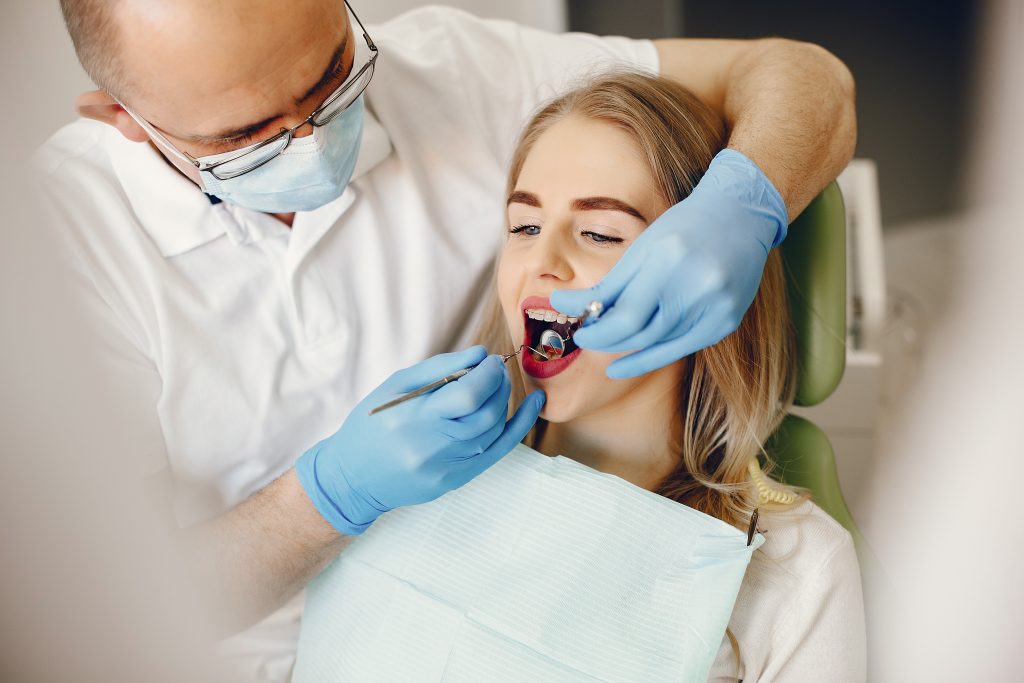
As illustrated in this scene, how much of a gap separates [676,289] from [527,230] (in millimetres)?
330

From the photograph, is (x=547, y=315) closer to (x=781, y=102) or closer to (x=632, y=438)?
(x=632, y=438)

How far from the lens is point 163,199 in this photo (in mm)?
1361

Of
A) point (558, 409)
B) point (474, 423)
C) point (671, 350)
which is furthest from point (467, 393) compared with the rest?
point (671, 350)

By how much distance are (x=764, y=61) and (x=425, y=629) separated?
1135 mm

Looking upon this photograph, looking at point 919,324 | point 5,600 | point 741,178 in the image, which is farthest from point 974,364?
point 919,324

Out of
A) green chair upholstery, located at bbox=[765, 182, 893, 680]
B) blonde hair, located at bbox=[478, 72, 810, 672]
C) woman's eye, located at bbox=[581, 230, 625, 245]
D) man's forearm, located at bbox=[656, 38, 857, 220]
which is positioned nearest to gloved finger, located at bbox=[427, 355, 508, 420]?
woman's eye, located at bbox=[581, 230, 625, 245]

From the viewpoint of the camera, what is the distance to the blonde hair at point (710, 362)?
1.28 metres

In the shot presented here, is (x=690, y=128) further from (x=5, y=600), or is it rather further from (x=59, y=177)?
(x=5, y=600)

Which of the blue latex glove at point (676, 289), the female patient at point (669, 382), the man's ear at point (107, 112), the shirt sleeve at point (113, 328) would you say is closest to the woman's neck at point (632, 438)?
the female patient at point (669, 382)

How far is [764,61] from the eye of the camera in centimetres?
145

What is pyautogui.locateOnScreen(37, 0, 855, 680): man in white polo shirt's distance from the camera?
109 cm

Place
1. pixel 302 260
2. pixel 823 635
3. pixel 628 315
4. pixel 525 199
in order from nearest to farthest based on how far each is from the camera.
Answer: pixel 628 315 < pixel 823 635 < pixel 525 199 < pixel 302 260

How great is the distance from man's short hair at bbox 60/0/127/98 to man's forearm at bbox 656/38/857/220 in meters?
0.93

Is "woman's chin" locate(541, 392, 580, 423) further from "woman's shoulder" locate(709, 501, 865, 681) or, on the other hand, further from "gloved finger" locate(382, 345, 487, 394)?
"woman's shoulder" locate(709, 501, 865, 681)
